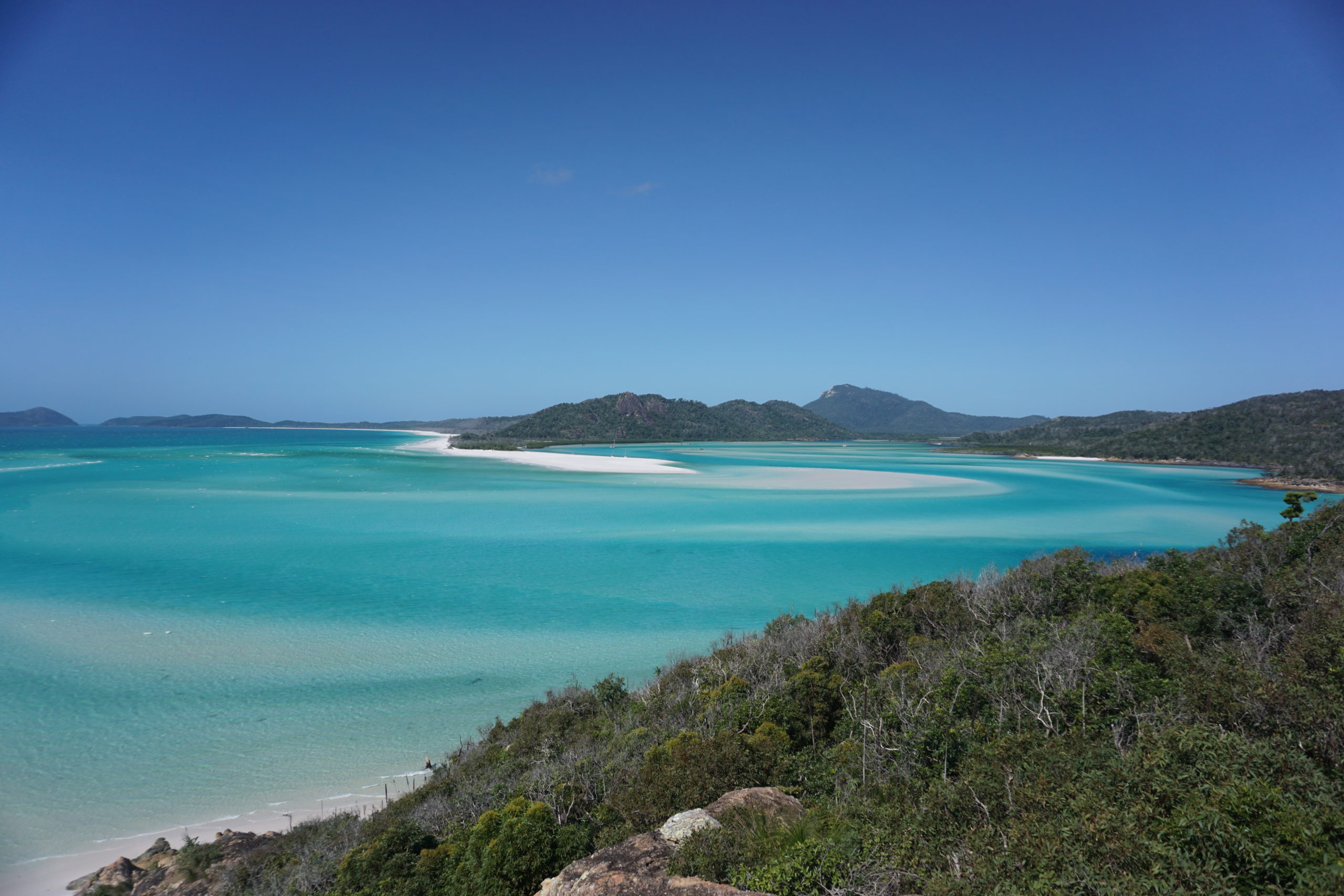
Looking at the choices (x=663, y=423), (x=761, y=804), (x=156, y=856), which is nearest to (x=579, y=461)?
(x=156, y=856)

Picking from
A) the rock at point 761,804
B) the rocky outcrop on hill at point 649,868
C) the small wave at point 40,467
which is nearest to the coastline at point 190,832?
the rocky outcrop on hill at point 649,868

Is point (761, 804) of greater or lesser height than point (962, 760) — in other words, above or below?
below

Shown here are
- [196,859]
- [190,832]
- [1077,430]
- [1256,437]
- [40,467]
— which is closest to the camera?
[196,859]

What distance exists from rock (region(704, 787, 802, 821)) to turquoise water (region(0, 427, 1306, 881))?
598 cm

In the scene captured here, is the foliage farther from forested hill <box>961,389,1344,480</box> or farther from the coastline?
forested hill <box>961,389,1344,480</box>

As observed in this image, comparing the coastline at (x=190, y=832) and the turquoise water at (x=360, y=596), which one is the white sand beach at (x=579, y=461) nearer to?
the turquoise water at (x=360, y=596)

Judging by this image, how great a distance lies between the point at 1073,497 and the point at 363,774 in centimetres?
4513

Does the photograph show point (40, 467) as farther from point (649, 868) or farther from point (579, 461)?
point (649, 868)

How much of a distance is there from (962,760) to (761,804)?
181 centimetres

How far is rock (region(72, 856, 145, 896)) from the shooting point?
240 inches

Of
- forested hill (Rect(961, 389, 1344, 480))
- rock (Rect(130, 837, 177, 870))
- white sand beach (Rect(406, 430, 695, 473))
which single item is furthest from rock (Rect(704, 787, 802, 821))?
forested hill (Rect(961, 389, 1344, 480))

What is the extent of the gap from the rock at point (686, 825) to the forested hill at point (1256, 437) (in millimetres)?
59714

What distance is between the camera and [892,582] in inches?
749

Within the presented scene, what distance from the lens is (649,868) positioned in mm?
3797
